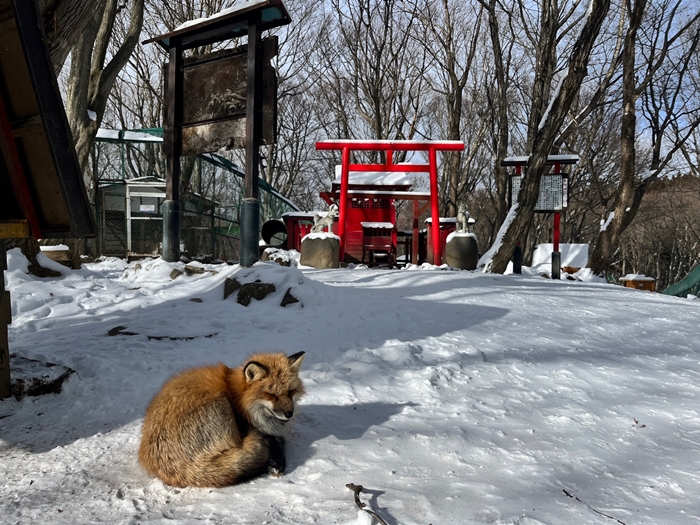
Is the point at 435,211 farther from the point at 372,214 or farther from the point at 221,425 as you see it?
the point at 221,425

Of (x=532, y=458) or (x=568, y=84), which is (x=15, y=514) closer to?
(x=532, y=458)

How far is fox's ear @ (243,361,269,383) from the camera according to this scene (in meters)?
2.44

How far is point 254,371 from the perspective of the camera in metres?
2.46

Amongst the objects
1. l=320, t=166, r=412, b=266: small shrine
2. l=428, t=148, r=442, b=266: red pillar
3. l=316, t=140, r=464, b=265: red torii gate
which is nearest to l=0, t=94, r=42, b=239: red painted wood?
l=316, t=140, r=464, b=265: red torii gate

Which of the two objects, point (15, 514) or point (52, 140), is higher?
point (52, 140)

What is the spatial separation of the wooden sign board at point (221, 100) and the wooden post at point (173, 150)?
10 centimetres

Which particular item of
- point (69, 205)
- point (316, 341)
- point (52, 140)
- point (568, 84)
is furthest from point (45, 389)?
point (568, 84)

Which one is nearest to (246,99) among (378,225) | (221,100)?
(221,100)

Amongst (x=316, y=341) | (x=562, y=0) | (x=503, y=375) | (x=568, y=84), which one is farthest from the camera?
(x=562, y=0)

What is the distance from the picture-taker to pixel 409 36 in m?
20.2

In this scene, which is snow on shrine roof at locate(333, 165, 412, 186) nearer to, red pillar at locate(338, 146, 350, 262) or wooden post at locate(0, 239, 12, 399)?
red pillar at locate(338, 146, 350, 262)

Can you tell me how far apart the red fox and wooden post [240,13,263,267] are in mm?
4305

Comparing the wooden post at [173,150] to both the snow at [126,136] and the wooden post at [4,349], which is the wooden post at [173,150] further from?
the snow at [126,136]

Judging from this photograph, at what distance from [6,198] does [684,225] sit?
35.3m
